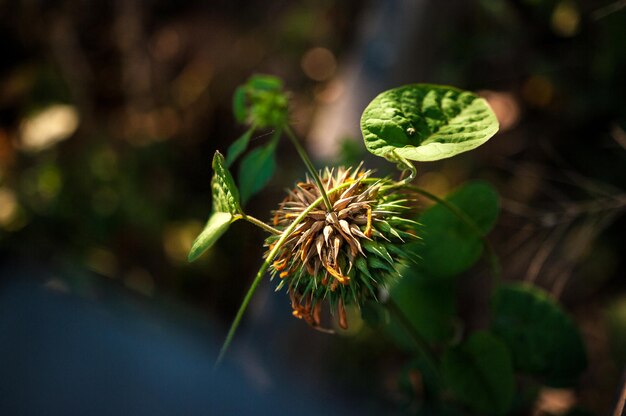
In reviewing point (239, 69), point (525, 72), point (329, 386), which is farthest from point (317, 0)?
point (329, 386)

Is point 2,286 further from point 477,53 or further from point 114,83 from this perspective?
point 477,53

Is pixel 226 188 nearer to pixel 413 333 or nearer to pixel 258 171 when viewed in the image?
pixel 258 171

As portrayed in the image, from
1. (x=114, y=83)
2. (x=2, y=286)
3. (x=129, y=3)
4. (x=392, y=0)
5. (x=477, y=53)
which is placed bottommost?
(x=477, y=53)

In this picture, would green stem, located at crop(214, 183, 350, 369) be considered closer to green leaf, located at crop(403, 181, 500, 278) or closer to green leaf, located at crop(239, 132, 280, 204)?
green leaf, located at crop(239, 132, 280, 204)

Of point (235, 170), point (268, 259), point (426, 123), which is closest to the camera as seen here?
point (268, 259)

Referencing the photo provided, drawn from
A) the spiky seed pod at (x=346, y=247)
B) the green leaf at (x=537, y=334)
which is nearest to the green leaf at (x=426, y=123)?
the spiky seed pod at (x=346, y=247)

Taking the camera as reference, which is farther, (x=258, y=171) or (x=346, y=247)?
(x=258, y=171)

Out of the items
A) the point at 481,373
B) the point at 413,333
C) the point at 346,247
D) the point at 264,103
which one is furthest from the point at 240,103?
the point at 481,373
